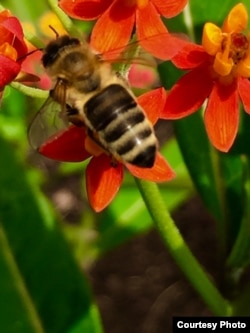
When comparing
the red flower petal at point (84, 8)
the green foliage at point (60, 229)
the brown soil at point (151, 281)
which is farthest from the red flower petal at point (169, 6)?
the brown soil at point (151, 281)

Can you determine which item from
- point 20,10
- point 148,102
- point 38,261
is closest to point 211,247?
point 20,10

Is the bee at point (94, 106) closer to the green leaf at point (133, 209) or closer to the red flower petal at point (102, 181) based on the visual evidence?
the red flower petal at point (102, 181)

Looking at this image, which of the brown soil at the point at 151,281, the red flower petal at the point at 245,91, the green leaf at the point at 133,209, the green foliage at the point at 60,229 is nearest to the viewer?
the red flower petal at the point at 245,91

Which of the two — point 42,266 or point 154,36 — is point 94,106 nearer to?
point 154,36

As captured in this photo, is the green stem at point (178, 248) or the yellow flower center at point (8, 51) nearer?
the yellow flower center at point (8, 51)

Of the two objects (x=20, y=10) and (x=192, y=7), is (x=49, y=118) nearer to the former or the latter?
(x=192, y=7)

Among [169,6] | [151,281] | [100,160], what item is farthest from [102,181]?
[151,281]

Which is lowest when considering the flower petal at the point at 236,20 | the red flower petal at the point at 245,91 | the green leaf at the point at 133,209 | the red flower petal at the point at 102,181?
the green leaf at the point at 133,209
